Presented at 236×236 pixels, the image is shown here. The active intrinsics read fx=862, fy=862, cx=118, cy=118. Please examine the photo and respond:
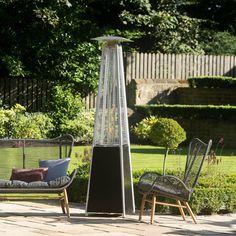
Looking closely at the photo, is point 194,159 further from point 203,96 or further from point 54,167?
point 203,96

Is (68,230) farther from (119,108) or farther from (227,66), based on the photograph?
(227,66)

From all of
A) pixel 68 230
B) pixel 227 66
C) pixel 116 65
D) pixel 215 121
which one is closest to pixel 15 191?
pixel 68 230

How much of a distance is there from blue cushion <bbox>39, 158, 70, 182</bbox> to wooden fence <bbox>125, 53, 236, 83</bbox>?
607 inches

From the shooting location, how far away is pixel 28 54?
26766 mm

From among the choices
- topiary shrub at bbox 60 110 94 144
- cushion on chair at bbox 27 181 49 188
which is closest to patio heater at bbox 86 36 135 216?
cushion on chair at bbox 27 181 49 188

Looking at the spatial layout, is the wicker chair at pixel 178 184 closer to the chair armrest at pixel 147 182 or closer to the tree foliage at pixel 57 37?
the chair armrest at pixel 147 182

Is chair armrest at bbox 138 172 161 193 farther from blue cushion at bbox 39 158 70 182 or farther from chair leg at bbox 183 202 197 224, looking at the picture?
blue cushion at bbox 39 158 70 182

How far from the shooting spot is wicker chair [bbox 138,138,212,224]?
1090 centimetres

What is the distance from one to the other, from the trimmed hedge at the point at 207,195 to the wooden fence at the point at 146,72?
13631 mm

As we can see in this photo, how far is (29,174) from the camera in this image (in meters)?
11.8

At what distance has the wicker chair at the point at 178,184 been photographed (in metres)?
10.9

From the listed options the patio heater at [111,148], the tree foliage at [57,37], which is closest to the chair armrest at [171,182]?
the patio heater at [111,148]

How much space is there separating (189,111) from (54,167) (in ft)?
46.4

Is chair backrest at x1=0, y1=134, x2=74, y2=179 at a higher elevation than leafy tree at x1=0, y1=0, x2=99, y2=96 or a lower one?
lower
